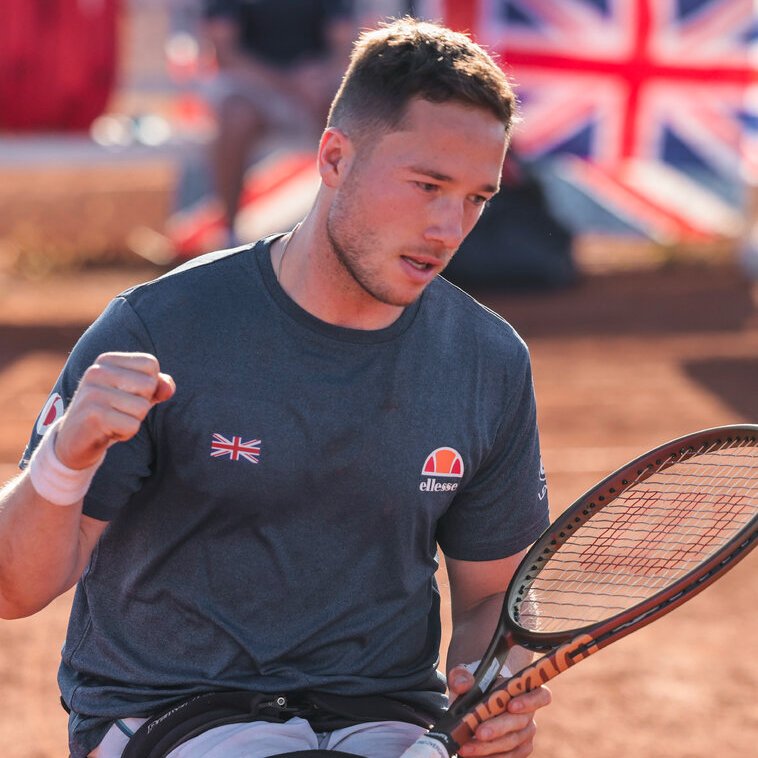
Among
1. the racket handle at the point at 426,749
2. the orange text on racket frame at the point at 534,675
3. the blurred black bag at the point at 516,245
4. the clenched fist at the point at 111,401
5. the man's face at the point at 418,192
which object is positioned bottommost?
the blurred black bag at the point at 516,245

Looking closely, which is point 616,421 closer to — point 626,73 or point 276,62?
point 276,62

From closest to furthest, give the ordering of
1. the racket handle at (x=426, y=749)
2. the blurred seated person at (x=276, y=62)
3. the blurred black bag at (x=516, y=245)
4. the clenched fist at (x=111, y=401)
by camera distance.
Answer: the clenched fist at (x=111, y=401) → the racket handle at (x=426, y=749) → the blurred seated person at (x=276, y=62) → the blurred black bag at (x=516, y=245)

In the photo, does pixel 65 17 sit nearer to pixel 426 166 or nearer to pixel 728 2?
pixel 728 2

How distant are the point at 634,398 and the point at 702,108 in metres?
4.03

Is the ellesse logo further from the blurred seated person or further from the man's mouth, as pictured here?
the blurred seated person

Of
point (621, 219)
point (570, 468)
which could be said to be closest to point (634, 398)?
point (570, 468)

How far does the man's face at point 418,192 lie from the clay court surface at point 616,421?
7.31 ft

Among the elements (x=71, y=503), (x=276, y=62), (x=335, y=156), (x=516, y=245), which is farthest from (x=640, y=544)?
(x=516, y=245)

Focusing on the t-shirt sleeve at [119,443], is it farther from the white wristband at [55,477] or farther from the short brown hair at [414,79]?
the short brown hair at [414,79]

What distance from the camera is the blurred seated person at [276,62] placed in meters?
10.3

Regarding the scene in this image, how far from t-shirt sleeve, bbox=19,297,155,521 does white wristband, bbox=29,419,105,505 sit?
0.16 metres

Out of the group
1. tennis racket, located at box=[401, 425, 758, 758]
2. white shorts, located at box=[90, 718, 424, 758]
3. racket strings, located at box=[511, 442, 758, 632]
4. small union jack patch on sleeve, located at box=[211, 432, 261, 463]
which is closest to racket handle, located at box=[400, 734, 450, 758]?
tennis racket, located at box=[401, 425, 758, 758]

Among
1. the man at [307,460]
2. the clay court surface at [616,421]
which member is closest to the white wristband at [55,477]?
the man at [307,460]

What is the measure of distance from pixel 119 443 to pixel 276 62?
8.27m
